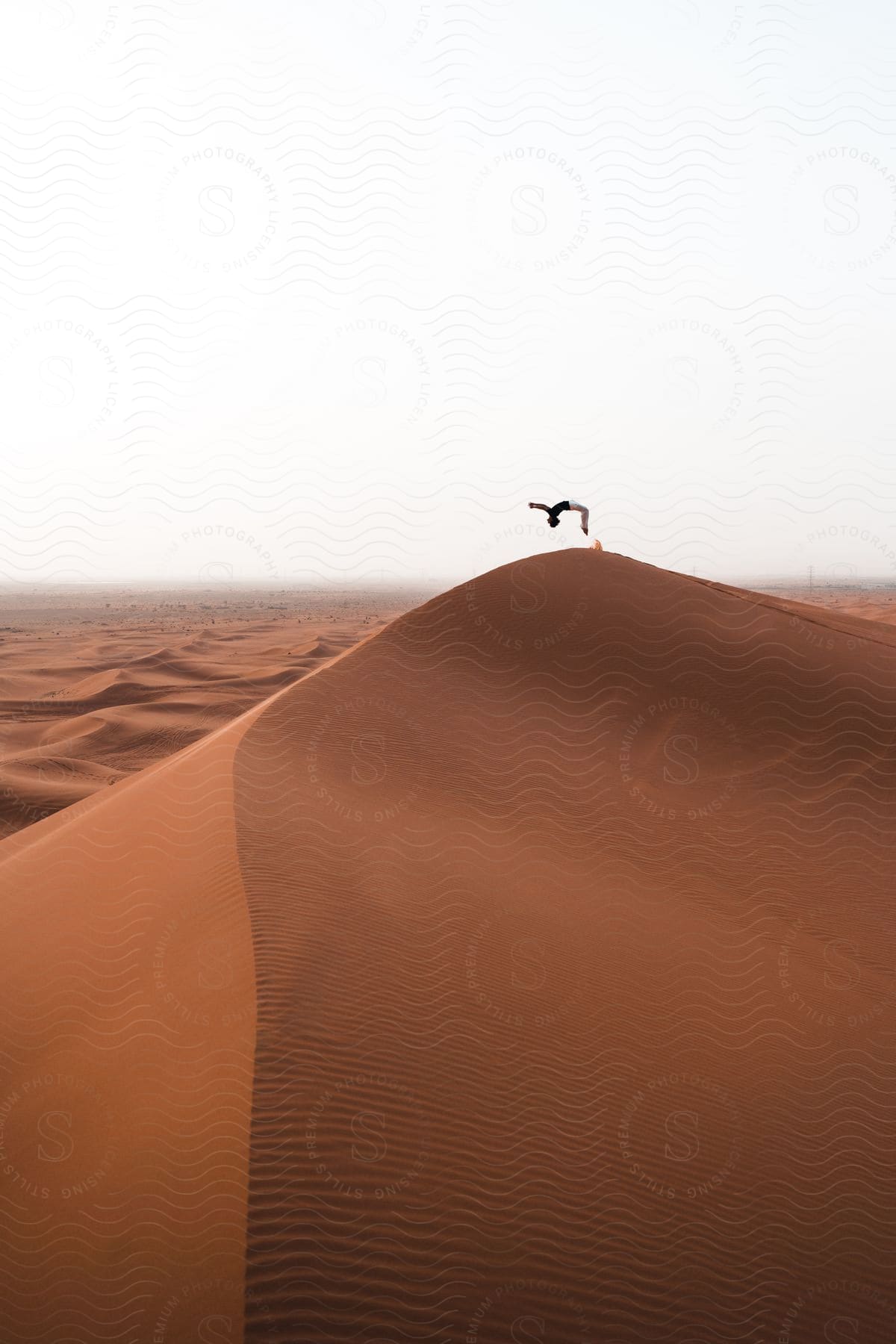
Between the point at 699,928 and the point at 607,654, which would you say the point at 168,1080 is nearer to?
the point at 699,928

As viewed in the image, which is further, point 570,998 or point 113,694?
point 113,694

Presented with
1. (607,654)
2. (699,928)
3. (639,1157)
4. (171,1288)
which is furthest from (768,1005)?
(607,654)

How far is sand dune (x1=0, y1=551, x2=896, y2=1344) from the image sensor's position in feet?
7.94

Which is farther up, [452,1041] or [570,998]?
[452,1041]

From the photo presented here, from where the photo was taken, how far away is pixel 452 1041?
312 centimetres

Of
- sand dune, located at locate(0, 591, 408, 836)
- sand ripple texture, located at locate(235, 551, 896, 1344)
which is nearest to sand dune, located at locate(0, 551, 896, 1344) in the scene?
sand ripple texture, located at locate(235, 551, 896, 1344)

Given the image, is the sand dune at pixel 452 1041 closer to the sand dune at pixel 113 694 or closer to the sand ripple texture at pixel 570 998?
the sand ripple texture at pixel 570 998

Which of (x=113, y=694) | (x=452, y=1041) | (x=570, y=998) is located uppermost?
(x=452, y=1041)

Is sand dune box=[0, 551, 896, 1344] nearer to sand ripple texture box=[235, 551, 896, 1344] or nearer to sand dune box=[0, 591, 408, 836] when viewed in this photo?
sand ripple texture box=[235, 551, 896, 1344]

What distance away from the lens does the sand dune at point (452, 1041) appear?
2.42m

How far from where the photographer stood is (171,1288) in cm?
232

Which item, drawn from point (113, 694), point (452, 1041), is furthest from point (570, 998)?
point (113, 694)

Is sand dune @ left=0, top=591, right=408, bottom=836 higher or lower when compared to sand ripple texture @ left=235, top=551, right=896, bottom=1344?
lower

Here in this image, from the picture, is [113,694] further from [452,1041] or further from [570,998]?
[452,1041]
